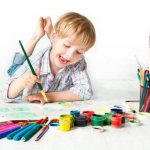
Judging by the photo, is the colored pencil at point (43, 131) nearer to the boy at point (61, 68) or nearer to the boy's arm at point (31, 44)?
the boy at point (61, 68)

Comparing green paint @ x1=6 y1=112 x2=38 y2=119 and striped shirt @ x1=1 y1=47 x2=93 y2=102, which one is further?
striped shirt @ x1=1 y1=47 x2=93 y2=102

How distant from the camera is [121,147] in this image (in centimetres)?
62

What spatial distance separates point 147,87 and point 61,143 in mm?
343

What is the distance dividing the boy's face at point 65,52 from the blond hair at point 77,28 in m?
0.01

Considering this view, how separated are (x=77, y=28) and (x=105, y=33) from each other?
0.50 ft

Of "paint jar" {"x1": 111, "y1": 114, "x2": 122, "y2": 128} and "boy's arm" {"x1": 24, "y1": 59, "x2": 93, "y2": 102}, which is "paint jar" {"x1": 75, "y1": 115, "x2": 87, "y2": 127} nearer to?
"paint jar" {"x1": 111, "y1": 114, "x2": 122, "y2": 128}

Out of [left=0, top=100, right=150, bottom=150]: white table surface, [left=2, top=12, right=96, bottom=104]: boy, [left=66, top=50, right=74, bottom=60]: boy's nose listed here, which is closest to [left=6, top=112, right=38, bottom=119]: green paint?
[left=0, top=100, right=150, bottom=150]: white table surface

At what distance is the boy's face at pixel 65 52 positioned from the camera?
980 mm

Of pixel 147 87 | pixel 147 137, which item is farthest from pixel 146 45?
pixel 147 137

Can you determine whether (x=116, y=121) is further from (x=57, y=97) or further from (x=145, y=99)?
(x=57, y=97)

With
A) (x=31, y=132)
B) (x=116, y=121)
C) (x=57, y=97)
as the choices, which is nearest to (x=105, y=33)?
(x=57, y=97)

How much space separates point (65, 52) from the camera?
0.99 metres

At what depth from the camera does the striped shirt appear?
1.00 meters

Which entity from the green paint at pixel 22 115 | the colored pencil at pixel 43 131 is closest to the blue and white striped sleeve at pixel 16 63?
the green paint at pixel 22 115
